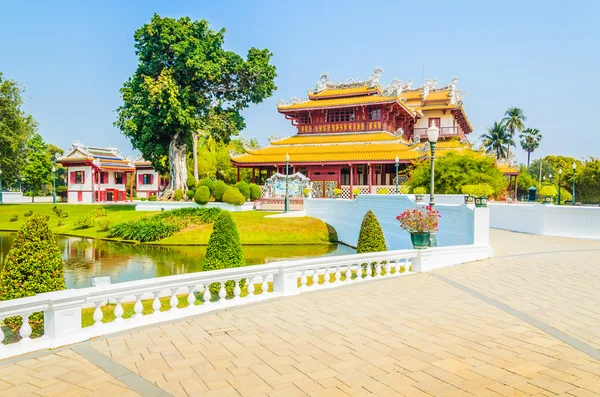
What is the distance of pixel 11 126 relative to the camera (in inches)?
1941

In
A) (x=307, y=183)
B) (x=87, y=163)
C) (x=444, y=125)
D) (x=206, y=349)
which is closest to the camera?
(x=206, y=349)

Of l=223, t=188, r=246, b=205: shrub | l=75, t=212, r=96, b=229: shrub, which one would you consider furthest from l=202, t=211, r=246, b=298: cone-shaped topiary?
l=75, t=212, r=96, b=229: shrub

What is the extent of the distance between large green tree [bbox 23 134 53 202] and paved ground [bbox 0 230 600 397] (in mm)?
66907

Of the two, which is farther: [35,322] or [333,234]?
[333,234]

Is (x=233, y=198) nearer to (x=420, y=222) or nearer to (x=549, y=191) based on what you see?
(x=549, y=191)

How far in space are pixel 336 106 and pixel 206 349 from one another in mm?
40909

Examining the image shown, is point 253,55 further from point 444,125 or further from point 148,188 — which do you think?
point 148,188

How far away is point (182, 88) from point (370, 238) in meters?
29.3

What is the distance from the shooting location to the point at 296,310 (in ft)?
26.2

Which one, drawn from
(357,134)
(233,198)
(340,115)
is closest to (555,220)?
(233,198)

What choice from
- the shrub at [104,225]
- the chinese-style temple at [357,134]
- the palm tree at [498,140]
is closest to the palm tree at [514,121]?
the palm tree at [498,140]

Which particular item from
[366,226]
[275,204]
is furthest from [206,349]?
[275,204]

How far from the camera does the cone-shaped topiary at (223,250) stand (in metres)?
11.7

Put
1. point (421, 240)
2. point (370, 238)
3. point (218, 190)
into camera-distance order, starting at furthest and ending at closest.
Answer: point (218, 190) < point (370, 238) < point (421, 240)
